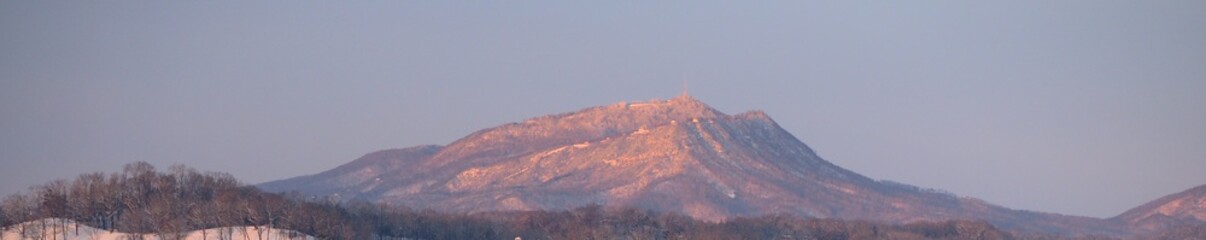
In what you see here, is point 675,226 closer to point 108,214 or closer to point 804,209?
point 108,214

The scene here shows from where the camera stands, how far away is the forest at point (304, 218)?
9988 cm

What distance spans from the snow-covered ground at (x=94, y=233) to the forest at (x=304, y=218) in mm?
443

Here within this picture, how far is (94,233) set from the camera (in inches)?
3898

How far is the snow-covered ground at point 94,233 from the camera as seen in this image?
3807 inches

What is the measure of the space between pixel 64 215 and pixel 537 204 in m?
100

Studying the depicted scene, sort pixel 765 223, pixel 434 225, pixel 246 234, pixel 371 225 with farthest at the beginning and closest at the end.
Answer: pixel 765 223
pixel 434 225
pixel 371 225
pixel 246 234

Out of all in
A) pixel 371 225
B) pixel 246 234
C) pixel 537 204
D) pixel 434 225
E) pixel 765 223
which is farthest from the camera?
pixel 537 204

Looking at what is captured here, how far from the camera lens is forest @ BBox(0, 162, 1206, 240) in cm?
9988

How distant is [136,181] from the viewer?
10938cm

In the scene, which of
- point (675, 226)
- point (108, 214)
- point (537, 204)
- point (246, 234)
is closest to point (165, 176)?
point (108, 214)

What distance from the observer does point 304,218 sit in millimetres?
101812

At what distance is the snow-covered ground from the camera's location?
96.7 m

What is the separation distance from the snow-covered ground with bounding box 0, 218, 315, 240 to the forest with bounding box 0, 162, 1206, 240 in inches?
17.4

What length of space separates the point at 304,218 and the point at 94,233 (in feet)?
35.4
